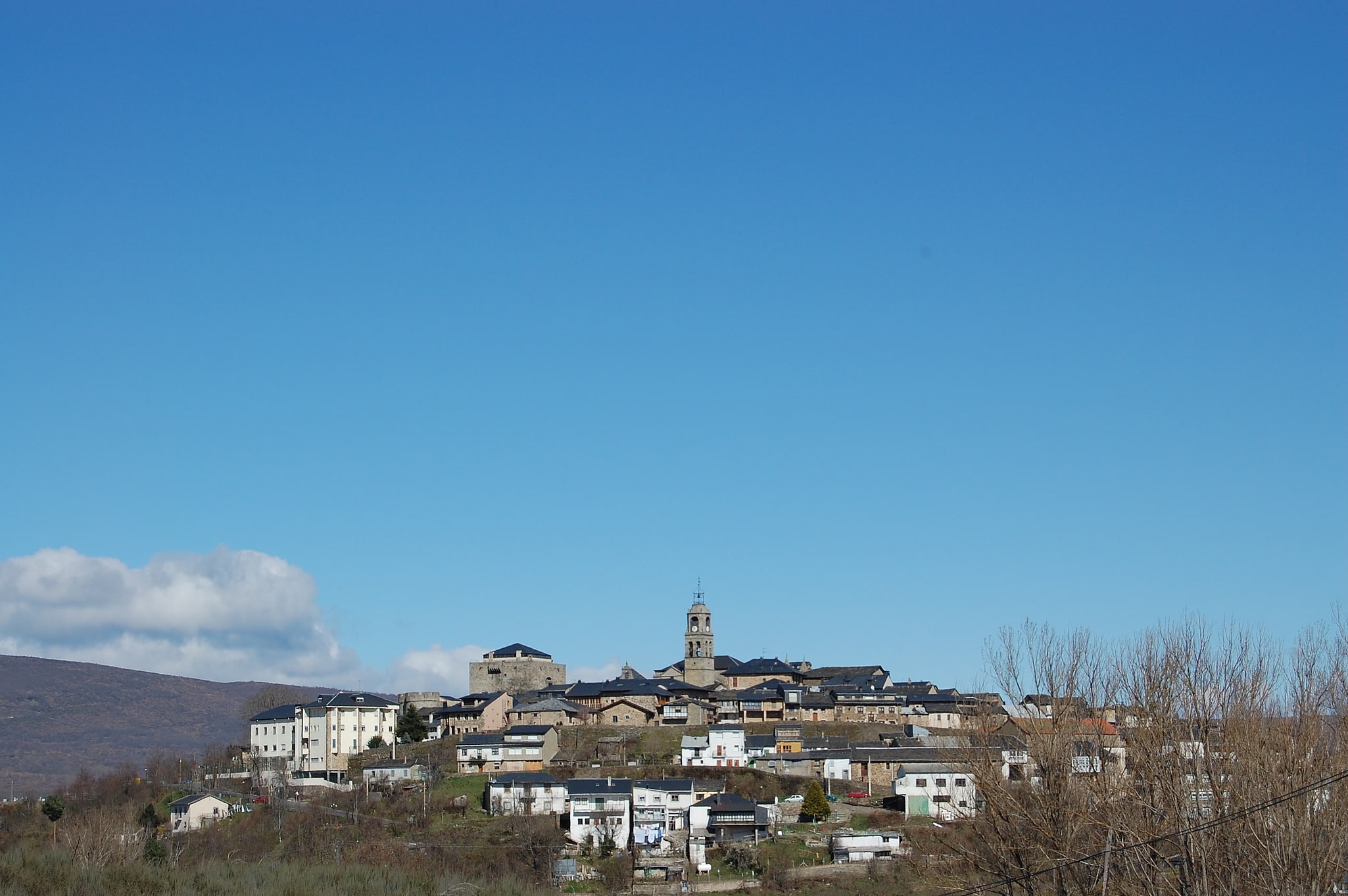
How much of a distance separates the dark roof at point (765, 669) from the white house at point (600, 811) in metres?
32.3

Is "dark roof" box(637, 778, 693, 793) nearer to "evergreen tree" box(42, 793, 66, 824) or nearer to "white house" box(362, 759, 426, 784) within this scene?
"white house" box(362, 759, 426, 784)

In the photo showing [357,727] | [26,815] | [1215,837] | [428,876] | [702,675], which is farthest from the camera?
[702,675]

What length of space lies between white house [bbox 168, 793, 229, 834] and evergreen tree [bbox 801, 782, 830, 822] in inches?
1012

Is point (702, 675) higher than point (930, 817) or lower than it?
higher

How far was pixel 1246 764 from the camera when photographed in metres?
30.0

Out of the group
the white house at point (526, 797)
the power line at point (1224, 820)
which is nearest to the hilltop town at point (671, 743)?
the white house at point (526, 797)

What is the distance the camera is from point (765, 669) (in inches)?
3652

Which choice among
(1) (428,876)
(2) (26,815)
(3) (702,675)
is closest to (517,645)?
(3) (702,675)

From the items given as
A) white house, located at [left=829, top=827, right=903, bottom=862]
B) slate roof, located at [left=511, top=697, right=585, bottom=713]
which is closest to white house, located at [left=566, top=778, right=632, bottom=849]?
white house, located at [left=829, top=827, right=903, bottom=862]

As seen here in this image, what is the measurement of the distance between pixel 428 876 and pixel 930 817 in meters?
28.1

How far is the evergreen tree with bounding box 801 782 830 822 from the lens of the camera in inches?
2293

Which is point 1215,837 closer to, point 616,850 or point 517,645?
point 616,850

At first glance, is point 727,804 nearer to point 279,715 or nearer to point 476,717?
point 476,717

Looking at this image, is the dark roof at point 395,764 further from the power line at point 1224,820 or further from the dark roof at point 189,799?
the power line at point 1224,820
